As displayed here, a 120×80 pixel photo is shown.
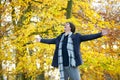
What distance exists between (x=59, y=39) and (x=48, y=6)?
7.34 meters

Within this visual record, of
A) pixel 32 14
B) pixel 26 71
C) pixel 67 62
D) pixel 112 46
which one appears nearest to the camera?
pixel 67 62

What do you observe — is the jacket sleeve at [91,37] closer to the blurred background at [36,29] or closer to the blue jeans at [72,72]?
the blue jeans at [72,72]

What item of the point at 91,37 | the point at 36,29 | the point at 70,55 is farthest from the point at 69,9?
the point at 70,55

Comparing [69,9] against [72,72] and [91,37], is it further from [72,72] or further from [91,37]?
[72,72]

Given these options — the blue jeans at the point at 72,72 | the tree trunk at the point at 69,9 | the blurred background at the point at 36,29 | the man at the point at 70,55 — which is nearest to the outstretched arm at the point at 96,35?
the man at the point at 70,55

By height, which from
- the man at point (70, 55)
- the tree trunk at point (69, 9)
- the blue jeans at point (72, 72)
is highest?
the tree trunk at point (69, 9)

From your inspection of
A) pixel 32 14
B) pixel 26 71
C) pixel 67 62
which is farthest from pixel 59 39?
pixel 26 71

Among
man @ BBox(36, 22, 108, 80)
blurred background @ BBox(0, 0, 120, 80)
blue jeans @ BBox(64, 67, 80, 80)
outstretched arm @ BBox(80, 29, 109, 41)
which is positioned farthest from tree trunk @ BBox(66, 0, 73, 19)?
blue jeans @ BBox(64, 67, 80, 80)

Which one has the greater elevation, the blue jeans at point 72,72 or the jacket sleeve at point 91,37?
the jacket sleeve at point 91,37

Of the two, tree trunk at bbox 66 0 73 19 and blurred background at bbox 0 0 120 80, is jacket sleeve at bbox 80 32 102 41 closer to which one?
blurred background at bbox 0 0 120 80

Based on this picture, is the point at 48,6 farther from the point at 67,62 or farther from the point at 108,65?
the point at 67,62

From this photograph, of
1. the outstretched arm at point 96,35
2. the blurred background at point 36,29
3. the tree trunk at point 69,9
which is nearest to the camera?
the outstretched arm at point 96,35

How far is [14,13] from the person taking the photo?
1416cm

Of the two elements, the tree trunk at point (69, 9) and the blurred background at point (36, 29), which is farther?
the tree trunk at point (69, 9)
